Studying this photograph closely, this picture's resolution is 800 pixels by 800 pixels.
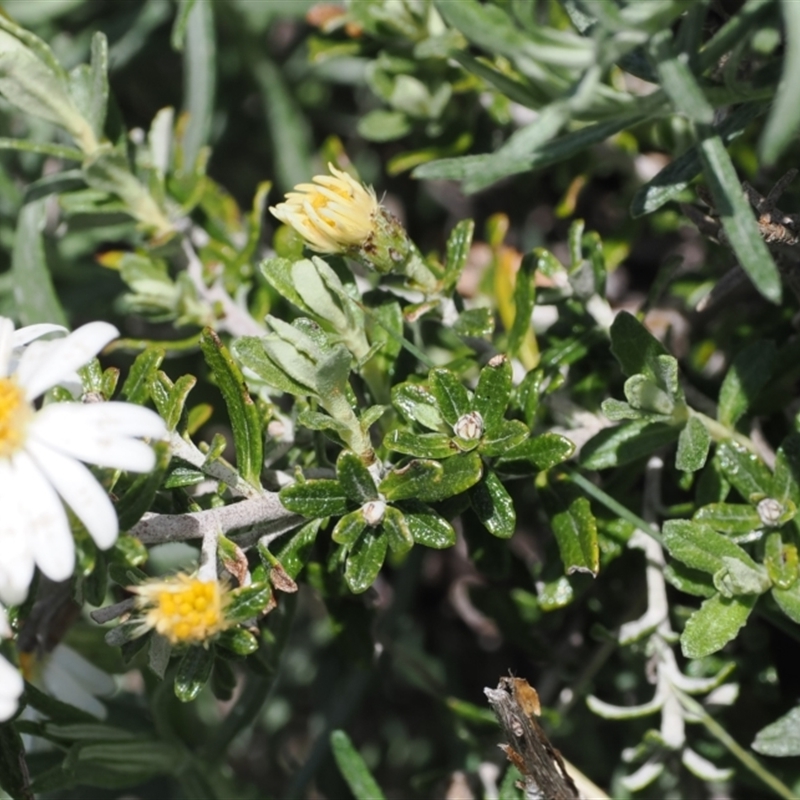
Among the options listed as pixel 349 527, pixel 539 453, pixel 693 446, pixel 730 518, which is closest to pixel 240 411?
pixel 349 527

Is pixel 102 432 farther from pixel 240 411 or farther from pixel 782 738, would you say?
pixel 782 738

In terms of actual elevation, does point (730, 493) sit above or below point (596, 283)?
below

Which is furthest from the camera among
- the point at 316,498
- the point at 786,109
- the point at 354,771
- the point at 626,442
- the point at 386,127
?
the point at 386,127

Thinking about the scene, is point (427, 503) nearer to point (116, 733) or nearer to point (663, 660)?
point (663, 660)

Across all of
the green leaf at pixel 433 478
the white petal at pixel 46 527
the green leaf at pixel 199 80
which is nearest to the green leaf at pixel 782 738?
the green leaf at pixel 433 478

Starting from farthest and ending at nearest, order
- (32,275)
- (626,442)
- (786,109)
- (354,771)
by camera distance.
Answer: (32,275)
(354,771)
(626,442)
(786,109)

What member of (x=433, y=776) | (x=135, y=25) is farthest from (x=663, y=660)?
(x=135, y=25)
